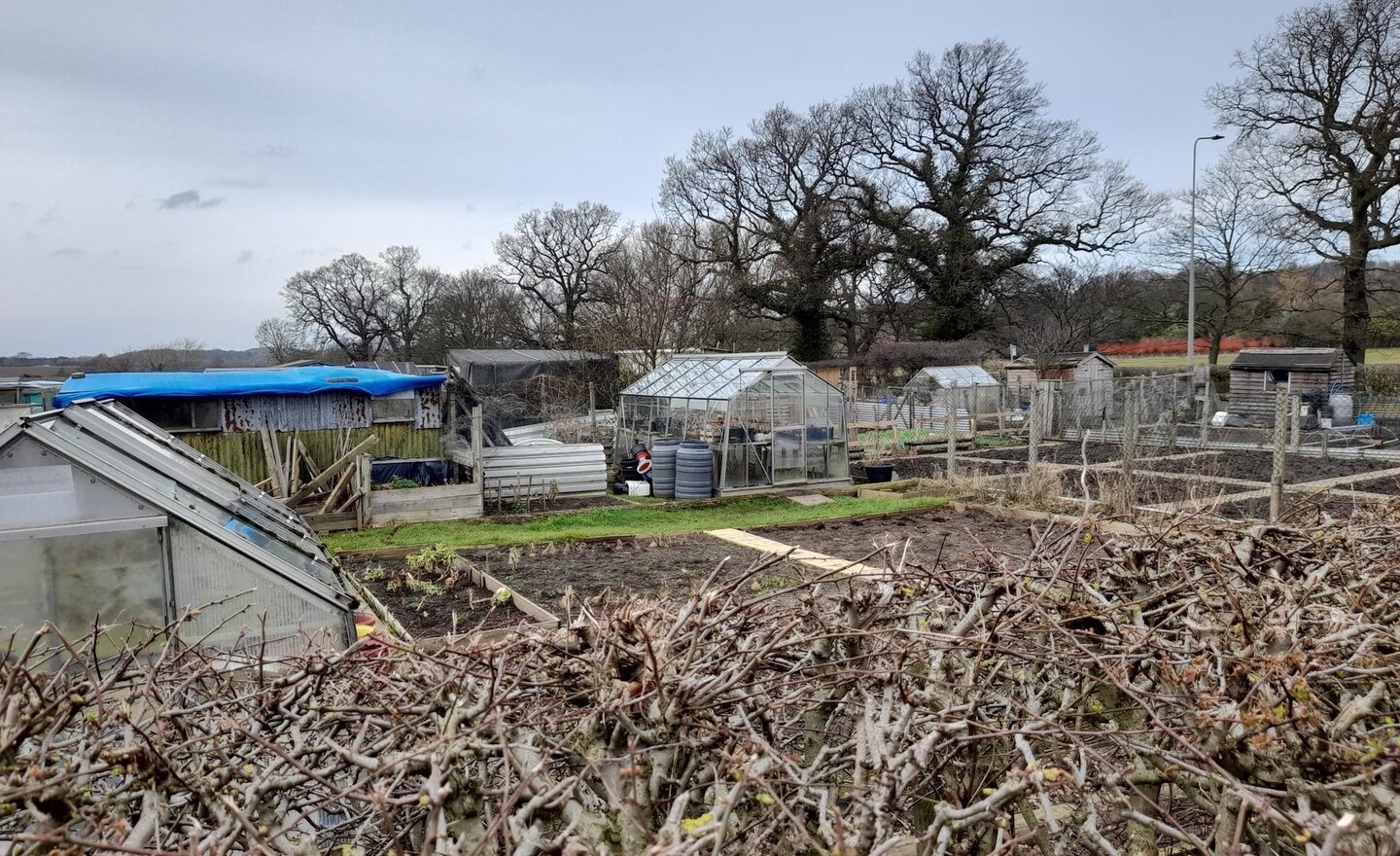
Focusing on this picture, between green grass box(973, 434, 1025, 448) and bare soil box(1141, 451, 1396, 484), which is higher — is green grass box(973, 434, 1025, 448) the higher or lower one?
the higher one

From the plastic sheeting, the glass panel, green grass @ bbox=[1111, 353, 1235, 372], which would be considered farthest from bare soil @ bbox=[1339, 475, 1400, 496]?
green grass @ bbox=[1111, 353, 1235, 372]

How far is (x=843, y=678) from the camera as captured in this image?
2.71 m

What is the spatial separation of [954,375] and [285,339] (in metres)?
42.4

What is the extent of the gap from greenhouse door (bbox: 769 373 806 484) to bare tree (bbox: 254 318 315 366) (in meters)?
43.1

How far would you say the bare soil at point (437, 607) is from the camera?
30.6 ft

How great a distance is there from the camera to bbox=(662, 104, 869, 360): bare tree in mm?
41688

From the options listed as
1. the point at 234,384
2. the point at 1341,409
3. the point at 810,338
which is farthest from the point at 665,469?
the point at 810,338

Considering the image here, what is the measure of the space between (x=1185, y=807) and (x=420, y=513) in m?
14.0

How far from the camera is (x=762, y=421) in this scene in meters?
18.4

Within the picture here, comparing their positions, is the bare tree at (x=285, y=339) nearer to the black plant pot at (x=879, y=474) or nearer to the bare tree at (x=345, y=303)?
the bare tree at (x=345, y=303)

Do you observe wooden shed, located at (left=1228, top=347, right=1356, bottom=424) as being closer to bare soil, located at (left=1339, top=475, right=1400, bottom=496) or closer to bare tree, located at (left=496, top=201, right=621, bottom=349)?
bare soil, located at (left=1339, top=475, right=1400, bottom=496)

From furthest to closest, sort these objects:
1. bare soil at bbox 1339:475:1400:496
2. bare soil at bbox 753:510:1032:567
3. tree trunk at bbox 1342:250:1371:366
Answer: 1. tree trunk at bbox 1342:250:1371:366
2. bare soil at bbox 1339:475:1400:496
3. bare soil at bbox 753:510:1032:567

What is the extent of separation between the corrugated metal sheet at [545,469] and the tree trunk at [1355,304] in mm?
29033

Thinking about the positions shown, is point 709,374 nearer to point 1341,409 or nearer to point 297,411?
point 297,411
